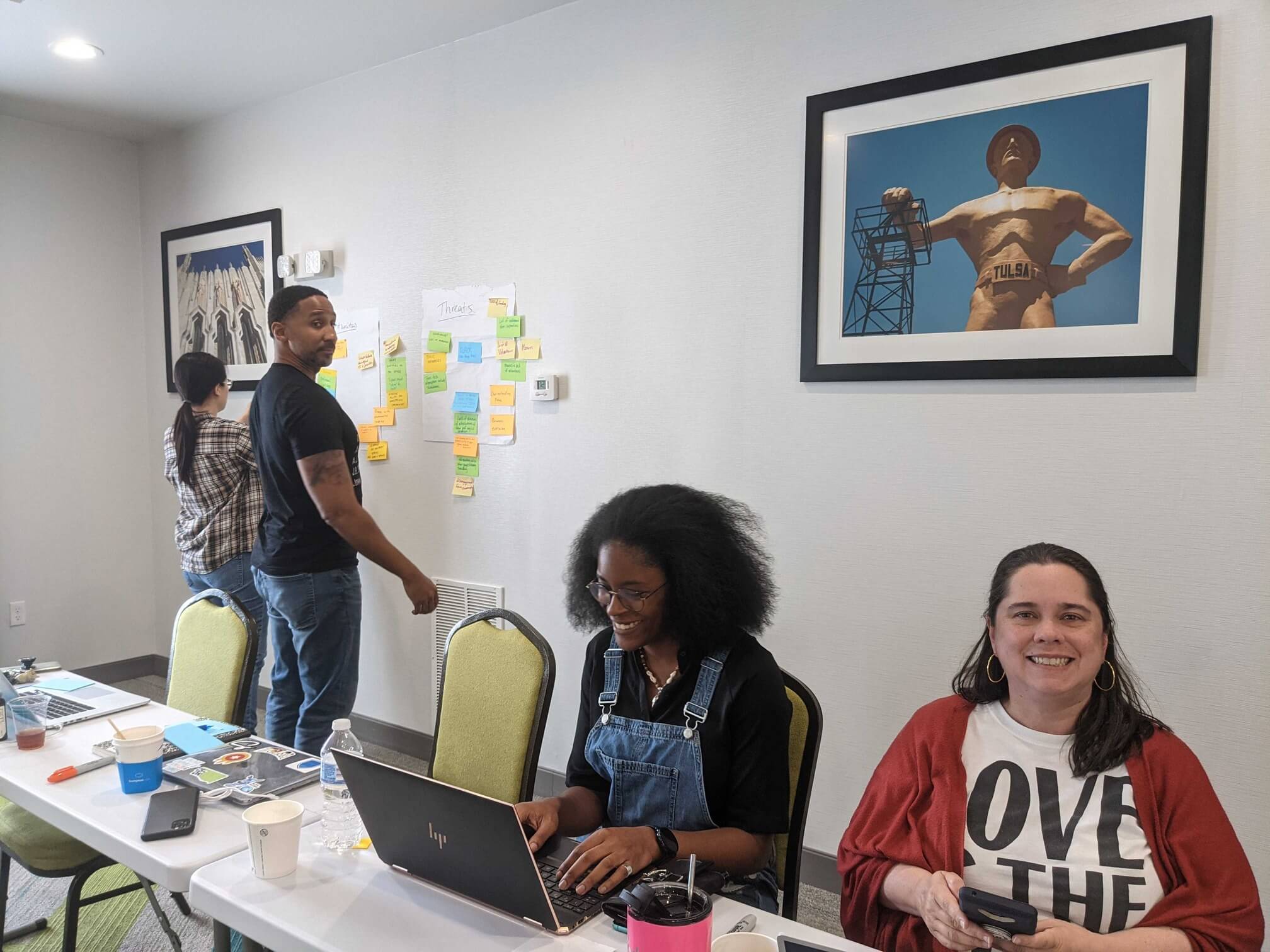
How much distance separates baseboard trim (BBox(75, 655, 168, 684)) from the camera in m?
4.54

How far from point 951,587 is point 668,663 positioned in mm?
1043

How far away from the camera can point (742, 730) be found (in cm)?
154

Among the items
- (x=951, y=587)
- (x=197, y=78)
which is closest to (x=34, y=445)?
(x=197, y=78)

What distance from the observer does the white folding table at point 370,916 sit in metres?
1.20

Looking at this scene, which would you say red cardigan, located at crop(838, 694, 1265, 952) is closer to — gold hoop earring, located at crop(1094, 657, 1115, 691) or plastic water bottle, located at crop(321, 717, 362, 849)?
gold hoop earring, located at crop(1094, 657, 1115, 691)

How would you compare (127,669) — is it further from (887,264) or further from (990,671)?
(990,671)

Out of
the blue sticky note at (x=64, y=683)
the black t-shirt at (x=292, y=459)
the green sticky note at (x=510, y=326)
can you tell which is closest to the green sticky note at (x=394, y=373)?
the green sticky note at (x=510, y=326)

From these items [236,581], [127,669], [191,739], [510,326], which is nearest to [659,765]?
[191,739]

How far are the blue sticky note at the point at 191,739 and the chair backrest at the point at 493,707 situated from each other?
19.3 inches

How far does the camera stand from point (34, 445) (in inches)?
169

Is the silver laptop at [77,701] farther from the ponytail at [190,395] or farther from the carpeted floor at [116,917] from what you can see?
the ponytail at [190,395]

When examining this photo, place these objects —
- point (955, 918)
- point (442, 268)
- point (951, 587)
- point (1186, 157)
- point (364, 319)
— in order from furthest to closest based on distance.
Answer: point (364, 319), point (442, 268), point (951, 587), point (1186, 157), point (955, 918)

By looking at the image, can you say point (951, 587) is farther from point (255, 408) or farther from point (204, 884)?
point (255, 408)

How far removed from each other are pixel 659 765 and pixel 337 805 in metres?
0.57
